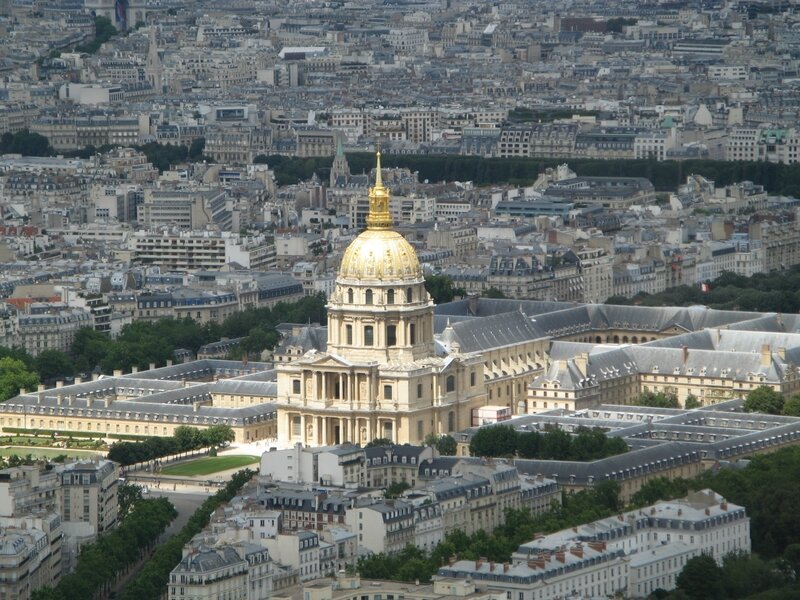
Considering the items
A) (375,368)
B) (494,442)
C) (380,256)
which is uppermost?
(380,256)

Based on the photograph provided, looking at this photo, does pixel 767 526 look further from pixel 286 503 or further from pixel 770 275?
pixel 770 275

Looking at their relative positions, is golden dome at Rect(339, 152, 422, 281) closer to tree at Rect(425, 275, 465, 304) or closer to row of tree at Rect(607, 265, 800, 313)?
tree at Rect(425, 275, 465, 304)

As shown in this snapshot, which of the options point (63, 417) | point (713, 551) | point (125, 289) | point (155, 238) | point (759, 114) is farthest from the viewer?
point (759, 114)

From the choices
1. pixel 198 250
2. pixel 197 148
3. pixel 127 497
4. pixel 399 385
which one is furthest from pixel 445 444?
pixel 197 148

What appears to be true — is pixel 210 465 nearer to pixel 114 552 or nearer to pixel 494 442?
pixel 494 442

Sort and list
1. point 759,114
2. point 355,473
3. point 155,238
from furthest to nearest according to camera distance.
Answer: point 759,114, point 155,238, point 355,473

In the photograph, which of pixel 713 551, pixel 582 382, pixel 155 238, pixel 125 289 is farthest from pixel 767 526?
pixel 155 238

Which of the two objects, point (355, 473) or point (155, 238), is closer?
point (355, 473)

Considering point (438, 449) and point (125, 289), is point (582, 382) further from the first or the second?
point (125, 289)
